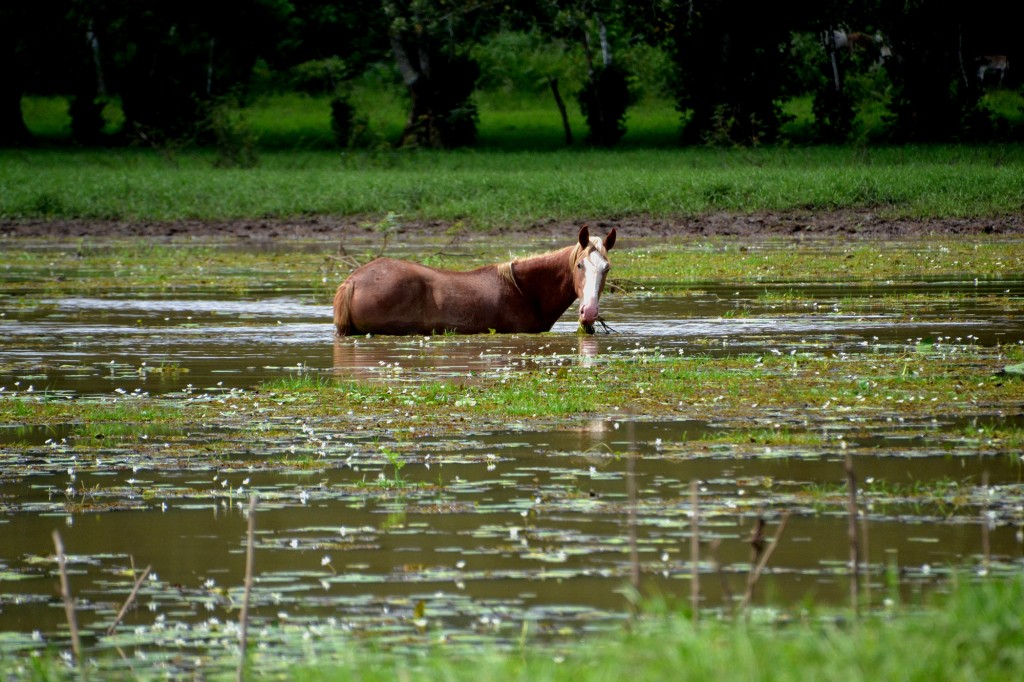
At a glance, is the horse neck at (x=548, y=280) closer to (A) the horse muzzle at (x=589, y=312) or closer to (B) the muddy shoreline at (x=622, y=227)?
(A) the horse muzzle at (x=589, y=312)

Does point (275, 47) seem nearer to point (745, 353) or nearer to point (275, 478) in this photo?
point (745, 353)

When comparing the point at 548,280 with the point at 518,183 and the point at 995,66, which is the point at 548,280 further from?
the point at 995,66

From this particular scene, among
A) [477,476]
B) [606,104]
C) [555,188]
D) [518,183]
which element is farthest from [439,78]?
[477,476]

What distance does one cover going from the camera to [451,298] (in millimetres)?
15086

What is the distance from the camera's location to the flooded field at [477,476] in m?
5.92

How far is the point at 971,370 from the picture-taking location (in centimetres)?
1130

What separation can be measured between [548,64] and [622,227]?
29.4 metres

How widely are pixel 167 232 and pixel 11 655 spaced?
23304mm

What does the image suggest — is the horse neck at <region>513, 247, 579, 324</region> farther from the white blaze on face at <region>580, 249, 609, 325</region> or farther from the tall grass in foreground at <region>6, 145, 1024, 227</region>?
the tall grass in foreground at <region>6, 145, 1024, 227</region>

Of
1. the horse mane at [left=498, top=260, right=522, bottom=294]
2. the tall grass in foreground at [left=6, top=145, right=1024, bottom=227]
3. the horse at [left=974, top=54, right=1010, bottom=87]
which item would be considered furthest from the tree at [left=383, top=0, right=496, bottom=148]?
the horse mane at [left=498, top=260, right=522, bottom=294]

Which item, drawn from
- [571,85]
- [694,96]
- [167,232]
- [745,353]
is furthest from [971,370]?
[571,85]

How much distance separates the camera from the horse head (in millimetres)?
14125

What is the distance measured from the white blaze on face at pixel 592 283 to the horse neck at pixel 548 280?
21.4 inches

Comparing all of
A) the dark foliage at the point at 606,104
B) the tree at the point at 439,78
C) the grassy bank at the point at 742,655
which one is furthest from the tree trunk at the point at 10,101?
the grassy bank at the point at 742,655
